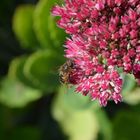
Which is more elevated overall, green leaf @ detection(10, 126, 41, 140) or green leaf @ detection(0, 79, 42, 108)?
green leaf @ detection(0, 79, 42, 108)

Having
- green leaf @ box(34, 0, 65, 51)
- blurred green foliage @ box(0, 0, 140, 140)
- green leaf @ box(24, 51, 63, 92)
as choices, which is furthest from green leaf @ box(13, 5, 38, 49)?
green leaf @ box(24, 51, 63, 92)

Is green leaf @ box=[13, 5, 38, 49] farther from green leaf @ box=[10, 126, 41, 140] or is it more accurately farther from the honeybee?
the honeybee

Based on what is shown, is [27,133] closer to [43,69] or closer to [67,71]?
[43,69]

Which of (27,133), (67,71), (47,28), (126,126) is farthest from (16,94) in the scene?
(67,71)

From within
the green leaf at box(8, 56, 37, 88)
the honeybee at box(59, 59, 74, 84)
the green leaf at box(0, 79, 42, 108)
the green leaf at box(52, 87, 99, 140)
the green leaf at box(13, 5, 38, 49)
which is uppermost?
the honeybee at box(59, 59, 74, 84)

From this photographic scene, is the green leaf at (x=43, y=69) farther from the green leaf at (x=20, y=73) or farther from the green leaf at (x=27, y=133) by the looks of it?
the green leaf at (x=27, y=133)

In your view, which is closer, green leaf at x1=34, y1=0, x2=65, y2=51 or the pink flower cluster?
the pink flower cluster

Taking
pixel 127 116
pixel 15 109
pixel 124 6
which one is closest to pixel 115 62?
pixel 124 6
